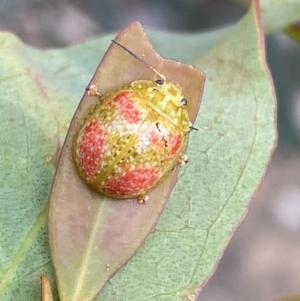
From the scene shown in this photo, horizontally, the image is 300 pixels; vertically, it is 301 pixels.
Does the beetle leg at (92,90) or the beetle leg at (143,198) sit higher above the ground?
the beetle leg at (92,90)

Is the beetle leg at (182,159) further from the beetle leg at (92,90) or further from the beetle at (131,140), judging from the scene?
the beetle leg at (92,90)

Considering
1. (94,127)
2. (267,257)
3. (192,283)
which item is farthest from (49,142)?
(267,257)

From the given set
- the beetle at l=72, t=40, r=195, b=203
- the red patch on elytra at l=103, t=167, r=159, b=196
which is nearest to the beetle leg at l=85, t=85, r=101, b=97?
the beetle at l=72, t=40, r=195, b=203

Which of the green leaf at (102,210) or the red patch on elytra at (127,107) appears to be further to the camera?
the red patch on elytra at (127,107)

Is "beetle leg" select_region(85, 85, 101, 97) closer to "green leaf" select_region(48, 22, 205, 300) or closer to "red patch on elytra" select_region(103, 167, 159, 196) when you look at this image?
"green leaf" select_region(48, 22, 205, 300)

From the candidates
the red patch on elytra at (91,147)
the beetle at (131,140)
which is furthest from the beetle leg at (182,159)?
the red patch on elytra at (91,147)

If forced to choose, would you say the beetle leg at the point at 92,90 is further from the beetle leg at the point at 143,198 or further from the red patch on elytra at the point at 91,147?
the beetle leg at the point at 143,198

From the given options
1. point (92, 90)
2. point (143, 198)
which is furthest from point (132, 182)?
point (92, 90)
